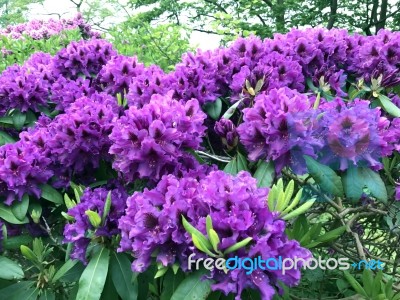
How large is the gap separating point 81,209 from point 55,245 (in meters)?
0.41

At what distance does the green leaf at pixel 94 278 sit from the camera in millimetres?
1559

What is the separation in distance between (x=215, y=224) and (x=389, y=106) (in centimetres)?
114

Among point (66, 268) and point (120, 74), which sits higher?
point (120, 74)

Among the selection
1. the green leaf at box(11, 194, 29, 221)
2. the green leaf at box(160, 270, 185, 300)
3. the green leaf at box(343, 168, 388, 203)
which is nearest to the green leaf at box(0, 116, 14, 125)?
the green leaf at box(11, 194, 29, 221)

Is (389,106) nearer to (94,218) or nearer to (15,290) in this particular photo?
(94,218)

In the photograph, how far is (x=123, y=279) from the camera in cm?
169

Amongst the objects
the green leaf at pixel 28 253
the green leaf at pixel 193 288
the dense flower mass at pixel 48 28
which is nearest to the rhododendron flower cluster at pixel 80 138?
the green leaf at pixel 28 253

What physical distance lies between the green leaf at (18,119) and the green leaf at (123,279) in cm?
107

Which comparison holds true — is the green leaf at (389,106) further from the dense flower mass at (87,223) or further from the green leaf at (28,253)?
the green leaf at (28,253)

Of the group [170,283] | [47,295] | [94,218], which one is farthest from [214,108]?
[47,295]

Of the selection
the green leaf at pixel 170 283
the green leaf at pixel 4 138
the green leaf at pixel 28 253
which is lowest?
the green leaf at pixel 28 253

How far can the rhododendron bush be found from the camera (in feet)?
4.60

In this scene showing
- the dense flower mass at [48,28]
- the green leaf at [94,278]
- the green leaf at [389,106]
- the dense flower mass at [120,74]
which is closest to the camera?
the green leaf at [94,278]

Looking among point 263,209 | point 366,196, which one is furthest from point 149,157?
point 366,196
